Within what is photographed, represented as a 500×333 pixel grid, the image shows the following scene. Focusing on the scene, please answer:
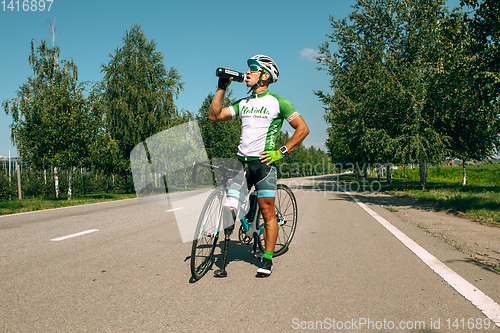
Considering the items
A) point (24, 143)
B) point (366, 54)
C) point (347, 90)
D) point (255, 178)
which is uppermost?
point (366, 54)

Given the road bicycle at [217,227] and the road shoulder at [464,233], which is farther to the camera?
the road shoulder at [464,233]

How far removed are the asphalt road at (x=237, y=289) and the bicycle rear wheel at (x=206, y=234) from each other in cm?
17

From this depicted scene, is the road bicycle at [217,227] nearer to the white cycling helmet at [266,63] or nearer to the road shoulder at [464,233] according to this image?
the white cycling helmet at [266,63]

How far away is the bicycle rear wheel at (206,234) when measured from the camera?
3391 mm

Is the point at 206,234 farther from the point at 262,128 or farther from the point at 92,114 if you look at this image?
the point at 92,114

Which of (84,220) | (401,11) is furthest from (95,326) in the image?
(401,11)

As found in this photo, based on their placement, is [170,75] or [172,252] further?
[170,75]

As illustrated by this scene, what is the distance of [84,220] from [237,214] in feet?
20.5

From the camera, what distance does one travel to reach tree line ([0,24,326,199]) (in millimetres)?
18469

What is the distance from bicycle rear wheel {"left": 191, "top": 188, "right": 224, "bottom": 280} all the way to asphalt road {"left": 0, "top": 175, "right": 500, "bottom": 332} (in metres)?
0.17

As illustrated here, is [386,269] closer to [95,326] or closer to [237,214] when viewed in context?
[237,214]

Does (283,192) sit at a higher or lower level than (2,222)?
higher

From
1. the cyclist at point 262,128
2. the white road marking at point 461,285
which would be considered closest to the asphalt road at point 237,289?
the white road marking at point 461,285

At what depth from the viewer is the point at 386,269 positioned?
12.6 feet
